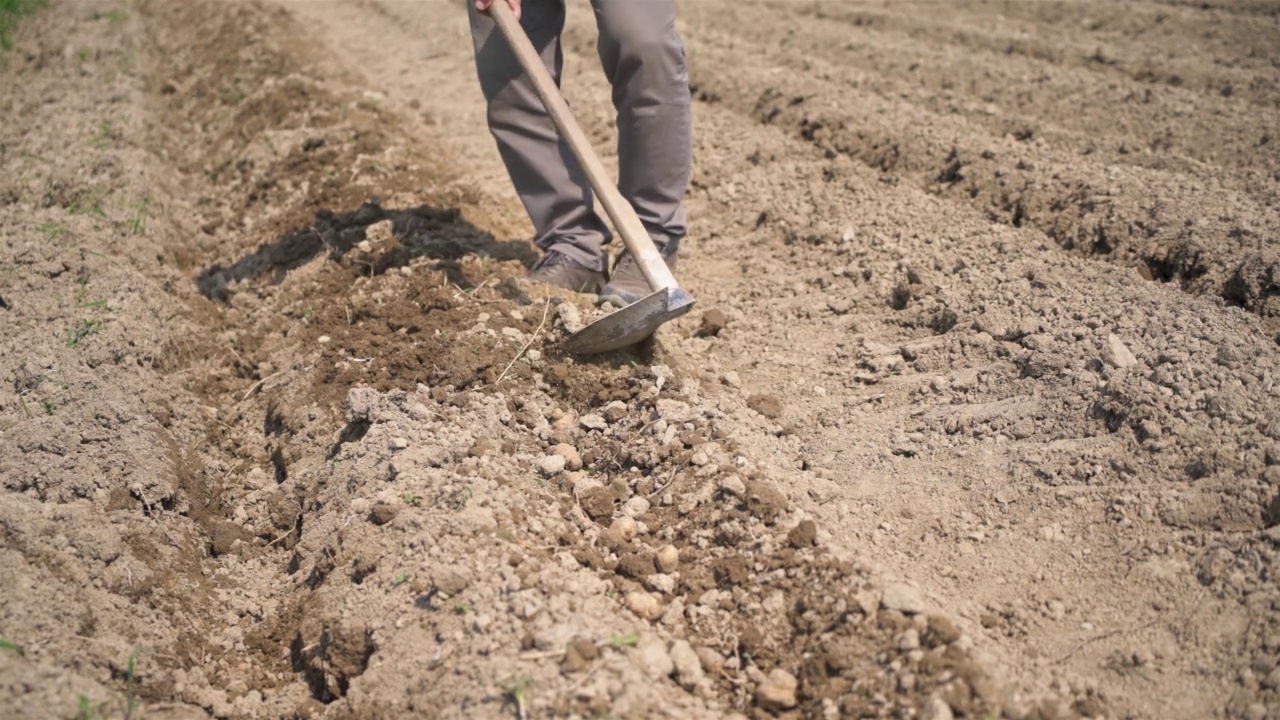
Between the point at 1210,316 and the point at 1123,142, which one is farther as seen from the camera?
the point at 1123,142

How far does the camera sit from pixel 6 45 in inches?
303

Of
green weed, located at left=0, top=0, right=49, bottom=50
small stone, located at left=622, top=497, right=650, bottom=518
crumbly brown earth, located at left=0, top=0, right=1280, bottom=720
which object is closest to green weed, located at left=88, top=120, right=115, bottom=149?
crumbly brown earth, located at left=0, top=0, right=1280, bottom=720

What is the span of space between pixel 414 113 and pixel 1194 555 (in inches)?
193

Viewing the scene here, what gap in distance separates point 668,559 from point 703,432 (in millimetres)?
433

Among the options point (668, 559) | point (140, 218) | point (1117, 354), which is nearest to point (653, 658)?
point (668, 559)

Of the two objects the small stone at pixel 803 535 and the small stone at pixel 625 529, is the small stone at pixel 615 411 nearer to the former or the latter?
the small stone at pixel 625 529

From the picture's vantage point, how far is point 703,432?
106 inches

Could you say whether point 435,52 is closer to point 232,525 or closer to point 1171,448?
point 232,525

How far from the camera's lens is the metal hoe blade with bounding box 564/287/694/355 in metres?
2.84

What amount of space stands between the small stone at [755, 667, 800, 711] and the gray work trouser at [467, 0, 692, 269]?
1692 millimetres

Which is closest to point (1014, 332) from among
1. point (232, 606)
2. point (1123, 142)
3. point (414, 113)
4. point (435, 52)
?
point (1123, 142)

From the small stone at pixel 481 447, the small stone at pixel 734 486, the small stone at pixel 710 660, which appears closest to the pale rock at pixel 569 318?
the small stone at pixel 481 447

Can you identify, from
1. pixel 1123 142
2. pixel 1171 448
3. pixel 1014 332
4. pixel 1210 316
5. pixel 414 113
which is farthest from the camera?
pixel 414 113

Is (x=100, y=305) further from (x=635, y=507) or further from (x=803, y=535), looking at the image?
(x=803, y=535)
